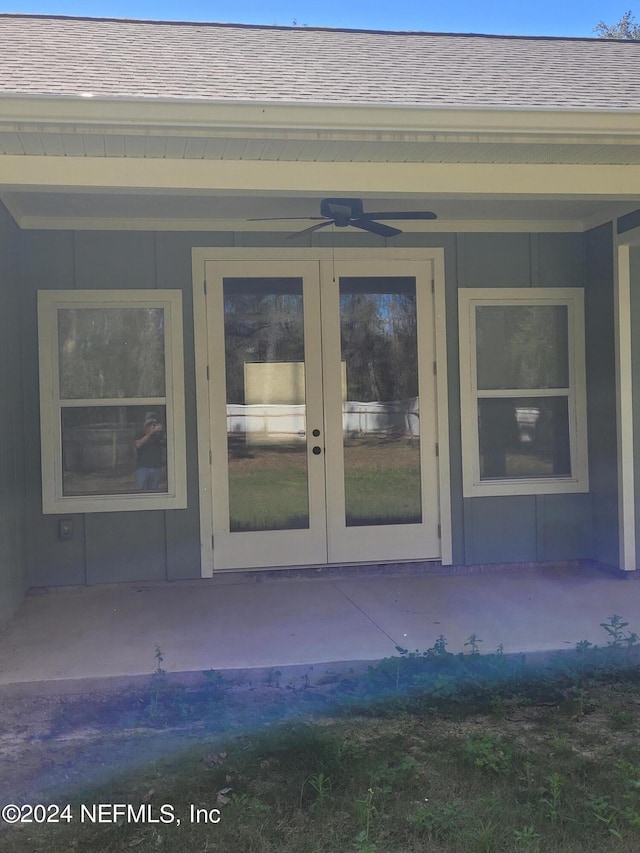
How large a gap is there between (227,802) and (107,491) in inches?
132

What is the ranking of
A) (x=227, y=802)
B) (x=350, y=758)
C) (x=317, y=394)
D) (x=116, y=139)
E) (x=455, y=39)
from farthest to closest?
1. (x=455, y=39)
2. (x=317, y=394)
3. (x=116, y=139)
4. (x=350, y=758)
5. (x=227, y=802)

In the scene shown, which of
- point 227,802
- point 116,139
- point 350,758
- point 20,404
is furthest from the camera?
point 20,404

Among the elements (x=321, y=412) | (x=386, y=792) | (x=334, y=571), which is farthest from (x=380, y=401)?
(x=386, y=792)

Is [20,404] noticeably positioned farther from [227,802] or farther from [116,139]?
[227,802]

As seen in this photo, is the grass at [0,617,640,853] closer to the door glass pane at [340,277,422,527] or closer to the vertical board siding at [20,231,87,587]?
the vertical board siding at [20,231,87,587]

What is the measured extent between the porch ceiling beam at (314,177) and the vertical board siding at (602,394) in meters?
1.78

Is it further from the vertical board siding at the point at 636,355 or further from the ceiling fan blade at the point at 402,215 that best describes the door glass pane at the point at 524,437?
the ceiling fan blade at the point at 402,215

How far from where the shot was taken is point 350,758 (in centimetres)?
316

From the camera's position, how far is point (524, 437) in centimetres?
630

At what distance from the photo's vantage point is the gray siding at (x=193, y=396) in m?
5.70

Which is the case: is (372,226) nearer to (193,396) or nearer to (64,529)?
(193,396)

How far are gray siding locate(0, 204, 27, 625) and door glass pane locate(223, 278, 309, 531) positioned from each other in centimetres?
151

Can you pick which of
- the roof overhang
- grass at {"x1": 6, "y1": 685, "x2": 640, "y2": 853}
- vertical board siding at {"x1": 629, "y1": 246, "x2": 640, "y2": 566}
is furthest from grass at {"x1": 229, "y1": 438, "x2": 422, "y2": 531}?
grass at {"x1": 6, "y1": 685, "x2": 640, "y2": 853}

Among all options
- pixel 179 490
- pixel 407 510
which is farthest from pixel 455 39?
pixel 179 490
